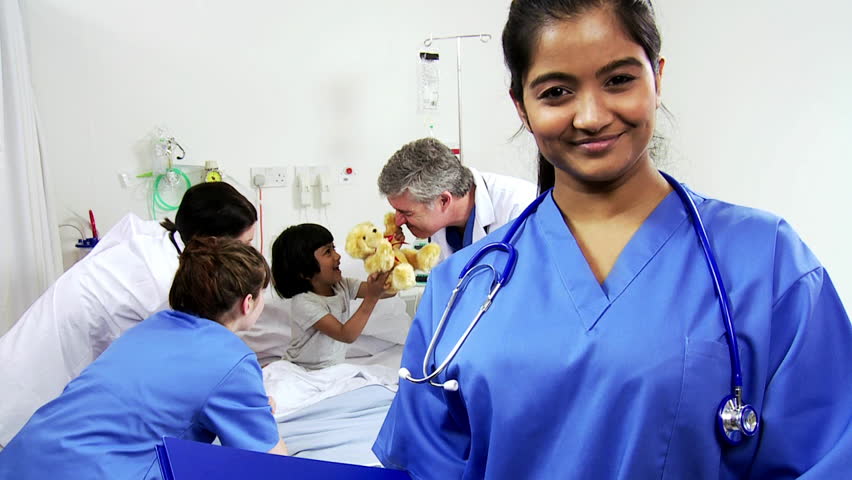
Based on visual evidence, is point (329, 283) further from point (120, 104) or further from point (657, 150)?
point (657, 150)

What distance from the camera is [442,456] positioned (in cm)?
86

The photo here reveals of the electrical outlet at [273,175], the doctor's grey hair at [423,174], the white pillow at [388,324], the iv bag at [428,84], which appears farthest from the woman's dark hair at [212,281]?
the iv bag at [428,84]

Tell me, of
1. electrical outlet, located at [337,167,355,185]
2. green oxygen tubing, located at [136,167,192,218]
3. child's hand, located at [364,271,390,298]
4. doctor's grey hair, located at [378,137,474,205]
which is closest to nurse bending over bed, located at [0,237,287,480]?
doctor's grey hair, located at [378,137,474,205]

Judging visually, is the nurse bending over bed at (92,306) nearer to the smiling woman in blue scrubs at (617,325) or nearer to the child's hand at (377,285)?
the child's hand at (377,285)

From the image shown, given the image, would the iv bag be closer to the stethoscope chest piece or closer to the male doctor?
the male doctor

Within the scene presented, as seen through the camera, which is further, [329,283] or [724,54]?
[724,54]

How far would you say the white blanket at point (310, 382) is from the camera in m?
2.11

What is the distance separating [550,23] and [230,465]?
0.66 metres

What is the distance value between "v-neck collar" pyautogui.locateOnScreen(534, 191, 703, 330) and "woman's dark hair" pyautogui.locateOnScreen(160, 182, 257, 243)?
142 centimetres

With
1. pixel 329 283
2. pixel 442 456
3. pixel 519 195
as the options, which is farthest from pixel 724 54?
pixel 442 456

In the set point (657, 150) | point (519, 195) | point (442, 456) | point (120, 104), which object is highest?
point (120, 104)

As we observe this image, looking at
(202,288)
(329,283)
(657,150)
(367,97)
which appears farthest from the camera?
(367,97)

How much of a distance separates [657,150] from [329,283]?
71.2 inches

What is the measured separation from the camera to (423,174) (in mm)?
2041
